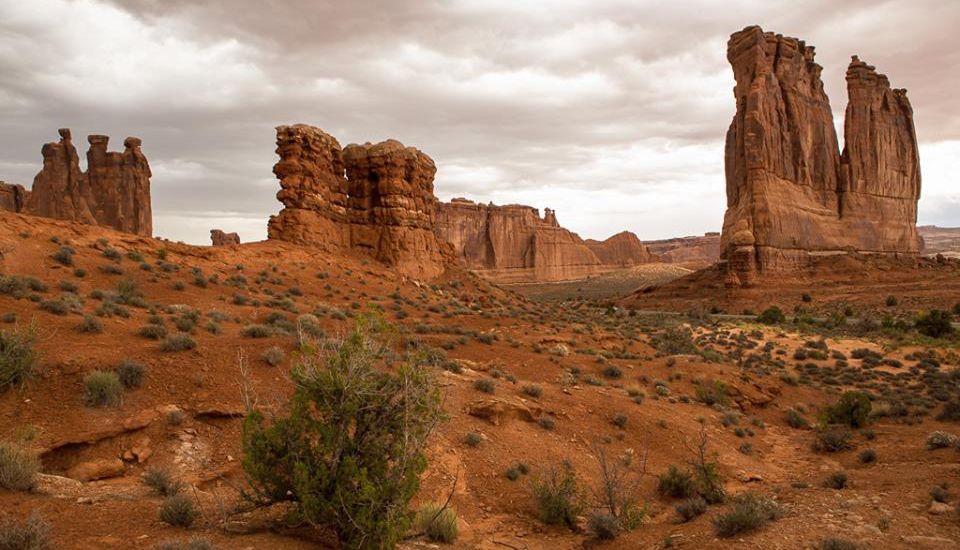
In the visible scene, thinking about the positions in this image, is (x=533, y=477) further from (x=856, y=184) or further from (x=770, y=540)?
(x=856, y=184)

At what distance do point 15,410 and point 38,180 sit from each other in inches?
2191

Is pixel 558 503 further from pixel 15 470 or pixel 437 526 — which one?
pixel 15 470

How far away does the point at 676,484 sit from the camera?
9320 mm

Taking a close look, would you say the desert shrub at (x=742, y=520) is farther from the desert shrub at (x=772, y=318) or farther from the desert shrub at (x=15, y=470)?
the desert shrub at (x=772, y=318)

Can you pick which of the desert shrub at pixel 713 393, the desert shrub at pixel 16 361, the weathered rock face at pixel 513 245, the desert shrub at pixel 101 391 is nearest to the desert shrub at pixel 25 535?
the desert shrub at pixel 101 391

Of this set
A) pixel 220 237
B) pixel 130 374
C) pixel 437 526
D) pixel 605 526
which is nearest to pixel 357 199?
pixel 130 374

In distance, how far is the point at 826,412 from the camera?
50.1ft

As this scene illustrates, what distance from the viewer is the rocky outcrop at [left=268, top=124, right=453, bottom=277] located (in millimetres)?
31859

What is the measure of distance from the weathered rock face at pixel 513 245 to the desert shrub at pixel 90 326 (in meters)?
95.1

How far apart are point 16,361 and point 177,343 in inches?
97.4

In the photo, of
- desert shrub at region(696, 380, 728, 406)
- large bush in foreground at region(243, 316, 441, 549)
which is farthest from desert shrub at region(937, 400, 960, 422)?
large bush in foreground at region(243, 316, 441, 549)

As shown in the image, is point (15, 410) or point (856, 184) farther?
point (856, 184)

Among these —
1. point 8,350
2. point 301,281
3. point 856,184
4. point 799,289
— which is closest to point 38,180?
point 301,281

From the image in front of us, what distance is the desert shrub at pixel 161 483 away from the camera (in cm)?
618
